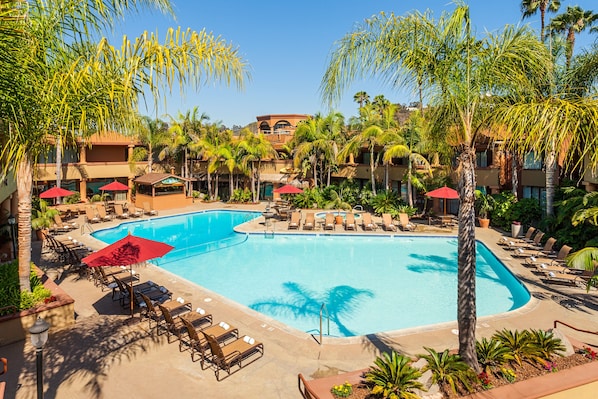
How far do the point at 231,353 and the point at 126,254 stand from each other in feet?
14.1

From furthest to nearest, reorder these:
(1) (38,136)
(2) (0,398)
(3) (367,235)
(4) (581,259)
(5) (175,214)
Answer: (5) (175,214), (3) (367,235), (4) (581,259), (1) (38,136), (2) (0,398)

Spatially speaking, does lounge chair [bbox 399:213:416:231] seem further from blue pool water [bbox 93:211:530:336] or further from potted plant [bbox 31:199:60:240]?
potted plant [bbox 31:199:60:240]

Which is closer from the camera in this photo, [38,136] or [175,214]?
[38,136]

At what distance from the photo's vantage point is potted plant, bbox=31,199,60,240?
18.4 m

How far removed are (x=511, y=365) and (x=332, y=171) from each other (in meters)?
27.7

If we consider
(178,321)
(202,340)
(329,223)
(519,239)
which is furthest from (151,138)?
(519,239)

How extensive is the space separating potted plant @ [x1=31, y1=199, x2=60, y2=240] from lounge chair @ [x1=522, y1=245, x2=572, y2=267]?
2275 centimetres

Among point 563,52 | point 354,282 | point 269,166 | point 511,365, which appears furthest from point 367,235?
point 269,166

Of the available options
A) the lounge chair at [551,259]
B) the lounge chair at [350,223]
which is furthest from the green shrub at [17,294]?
the lounge chair at [551,259]

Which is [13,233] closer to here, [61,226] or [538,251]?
[61,226]

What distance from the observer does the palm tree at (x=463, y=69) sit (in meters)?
6.58

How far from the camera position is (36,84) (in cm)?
557

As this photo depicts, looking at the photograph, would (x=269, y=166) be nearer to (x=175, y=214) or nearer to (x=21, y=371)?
(x=175, y=214)

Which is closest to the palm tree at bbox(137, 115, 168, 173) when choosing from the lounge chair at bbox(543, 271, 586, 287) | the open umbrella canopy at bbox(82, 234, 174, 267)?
the open umbrella canopy at bbox(82, 234, 174, 267)
